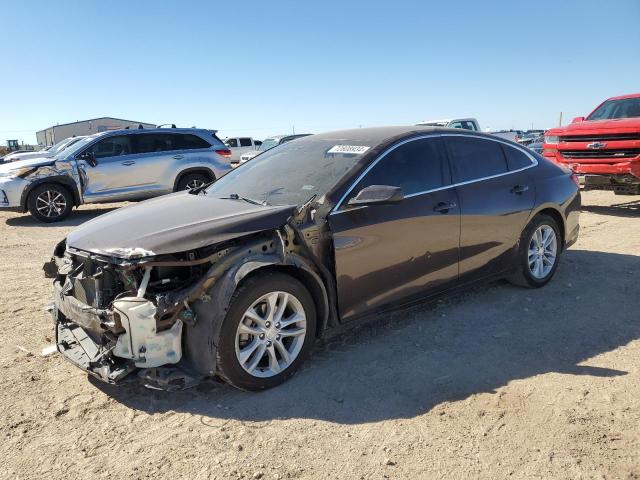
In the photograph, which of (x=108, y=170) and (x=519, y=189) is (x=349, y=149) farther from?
(x=108, y=170)

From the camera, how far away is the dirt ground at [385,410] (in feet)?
8.82

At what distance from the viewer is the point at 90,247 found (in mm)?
3387

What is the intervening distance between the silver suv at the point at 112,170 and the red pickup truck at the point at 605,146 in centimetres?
721

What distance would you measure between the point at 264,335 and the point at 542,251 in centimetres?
329

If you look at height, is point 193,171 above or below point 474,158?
above

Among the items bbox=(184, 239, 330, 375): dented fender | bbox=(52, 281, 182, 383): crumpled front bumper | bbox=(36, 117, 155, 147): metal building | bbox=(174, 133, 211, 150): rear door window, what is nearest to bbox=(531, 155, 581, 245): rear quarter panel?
bbox=(184, 239, 330, 375): dented fender

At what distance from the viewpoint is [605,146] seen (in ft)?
31.2

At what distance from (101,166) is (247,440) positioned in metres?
9.15

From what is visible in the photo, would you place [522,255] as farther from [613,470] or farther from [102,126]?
[102,126]

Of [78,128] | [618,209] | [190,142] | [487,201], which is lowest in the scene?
[618,209]

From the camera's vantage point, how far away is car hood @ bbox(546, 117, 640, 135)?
916 cm

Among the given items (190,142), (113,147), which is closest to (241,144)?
(190,142)

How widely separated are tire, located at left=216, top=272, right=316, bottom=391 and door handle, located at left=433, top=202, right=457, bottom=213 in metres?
1.41

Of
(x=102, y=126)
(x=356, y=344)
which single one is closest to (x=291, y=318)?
(x=356, y=344)
